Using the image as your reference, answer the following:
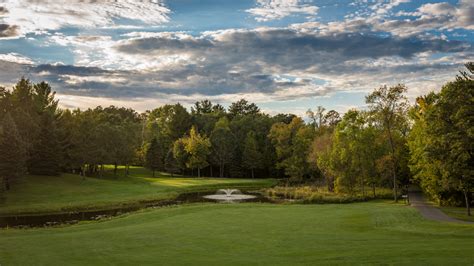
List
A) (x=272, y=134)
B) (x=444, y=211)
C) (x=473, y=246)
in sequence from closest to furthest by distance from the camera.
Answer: (x=473, y=246) → (x=444, y=211) → (x=272, y=134)

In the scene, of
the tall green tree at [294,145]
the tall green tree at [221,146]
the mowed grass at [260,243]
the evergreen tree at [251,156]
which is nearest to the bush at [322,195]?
the tall green tree at [294,145]

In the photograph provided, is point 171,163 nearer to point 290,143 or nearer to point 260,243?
point 290,143

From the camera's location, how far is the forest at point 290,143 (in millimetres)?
32688

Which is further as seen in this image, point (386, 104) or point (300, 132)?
point (300, 132)

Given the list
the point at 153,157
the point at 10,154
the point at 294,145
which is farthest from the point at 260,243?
the point at 153,157

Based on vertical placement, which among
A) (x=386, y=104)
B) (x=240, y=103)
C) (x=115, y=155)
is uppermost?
(x=240, y=103)

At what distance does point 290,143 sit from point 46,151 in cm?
4974

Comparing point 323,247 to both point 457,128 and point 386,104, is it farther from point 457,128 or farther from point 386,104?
point 386,104

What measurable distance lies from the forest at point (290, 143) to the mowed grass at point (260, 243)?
8.71 meters

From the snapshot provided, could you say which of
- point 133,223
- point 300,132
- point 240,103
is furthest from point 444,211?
point 240,103

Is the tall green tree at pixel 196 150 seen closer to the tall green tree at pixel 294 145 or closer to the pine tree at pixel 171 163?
the pine tree at pixel 171 163

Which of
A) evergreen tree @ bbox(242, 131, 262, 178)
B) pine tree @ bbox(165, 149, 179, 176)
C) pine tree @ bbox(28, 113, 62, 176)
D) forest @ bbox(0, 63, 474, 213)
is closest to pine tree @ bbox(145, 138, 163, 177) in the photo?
forest @ bbox(0, 63, 474, 213)

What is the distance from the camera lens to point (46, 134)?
210ft

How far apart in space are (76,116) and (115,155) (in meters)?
11.3
